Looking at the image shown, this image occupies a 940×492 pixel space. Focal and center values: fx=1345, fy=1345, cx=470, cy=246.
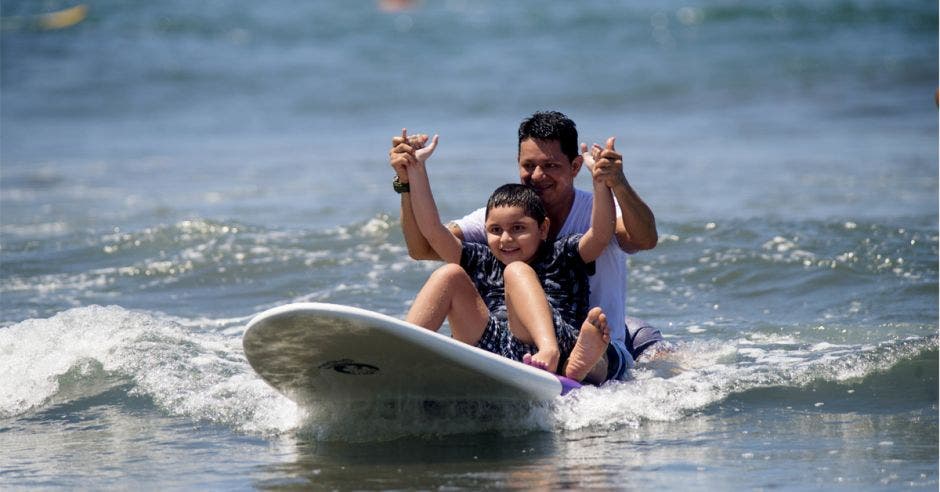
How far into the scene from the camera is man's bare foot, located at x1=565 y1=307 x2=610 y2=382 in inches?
207

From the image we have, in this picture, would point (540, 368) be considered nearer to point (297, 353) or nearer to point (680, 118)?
point (297, 353)

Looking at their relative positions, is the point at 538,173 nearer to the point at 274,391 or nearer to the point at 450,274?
the point at 450,274

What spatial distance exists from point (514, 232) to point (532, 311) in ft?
1.37

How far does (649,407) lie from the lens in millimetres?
5488

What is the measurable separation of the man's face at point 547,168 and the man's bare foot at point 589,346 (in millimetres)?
723

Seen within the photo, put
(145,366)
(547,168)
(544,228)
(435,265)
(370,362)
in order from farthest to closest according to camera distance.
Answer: (435,265), (145,366), (547,168), (544,228), (370,362)

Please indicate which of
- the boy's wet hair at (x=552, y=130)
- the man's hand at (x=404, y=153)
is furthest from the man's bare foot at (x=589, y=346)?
the man's hand at (x=404, y=153)

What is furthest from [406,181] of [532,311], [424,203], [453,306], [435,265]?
[435,265]

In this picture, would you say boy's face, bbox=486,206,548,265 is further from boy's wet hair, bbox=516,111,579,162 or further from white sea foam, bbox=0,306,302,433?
white sea foam, bbox=0,306,302,433

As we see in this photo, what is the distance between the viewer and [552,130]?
18.9ft

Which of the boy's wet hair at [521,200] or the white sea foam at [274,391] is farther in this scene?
the boy's wet hair at [521,200]

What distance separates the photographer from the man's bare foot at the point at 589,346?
5246 millimetres

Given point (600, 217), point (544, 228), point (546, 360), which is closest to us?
point (546, 360)

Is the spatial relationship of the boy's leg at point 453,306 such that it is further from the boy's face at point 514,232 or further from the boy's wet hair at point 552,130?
the boy's wet hair at point 552,130
